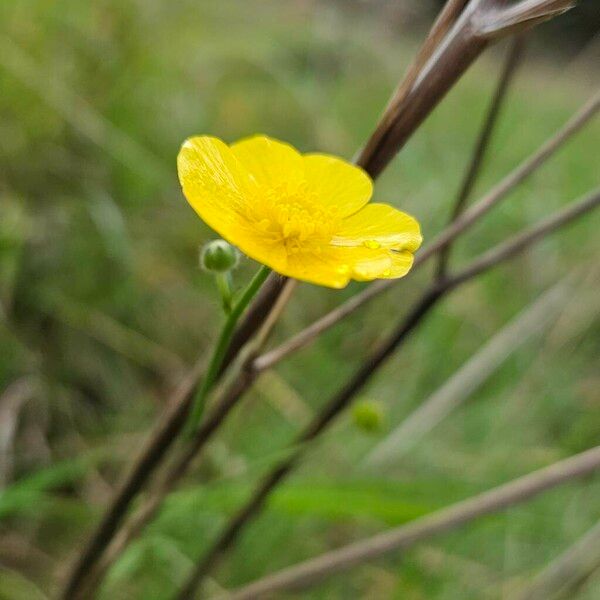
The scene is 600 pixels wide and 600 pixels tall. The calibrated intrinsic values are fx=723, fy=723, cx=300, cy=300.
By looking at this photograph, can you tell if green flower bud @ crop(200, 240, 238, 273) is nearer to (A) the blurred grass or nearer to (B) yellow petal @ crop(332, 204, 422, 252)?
(B) yellow petal @ crop(332, 204, 422, 252)

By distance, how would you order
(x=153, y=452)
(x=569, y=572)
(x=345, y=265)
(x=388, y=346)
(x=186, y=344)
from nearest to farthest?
(x=345, y=265) → (x=153, y=452) → (x=388, y=346) → (x=569, y=572) → (x=186, y=344)

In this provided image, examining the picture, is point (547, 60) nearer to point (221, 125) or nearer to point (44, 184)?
point (221, 125)

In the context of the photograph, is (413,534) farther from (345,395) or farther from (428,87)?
(428,87)

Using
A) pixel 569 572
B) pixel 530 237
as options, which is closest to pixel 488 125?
pixel 530 237

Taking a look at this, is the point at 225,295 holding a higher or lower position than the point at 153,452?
higher

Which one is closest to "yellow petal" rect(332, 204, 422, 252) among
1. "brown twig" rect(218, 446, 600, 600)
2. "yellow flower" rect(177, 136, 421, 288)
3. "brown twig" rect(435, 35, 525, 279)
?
"yellow flower" rect(177, 136, 421, 288)

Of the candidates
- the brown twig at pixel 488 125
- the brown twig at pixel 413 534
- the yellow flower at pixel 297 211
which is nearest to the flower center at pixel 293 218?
the yellow flower at pixel 297 211

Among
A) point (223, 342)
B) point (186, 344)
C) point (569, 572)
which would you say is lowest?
point (186, 344)
